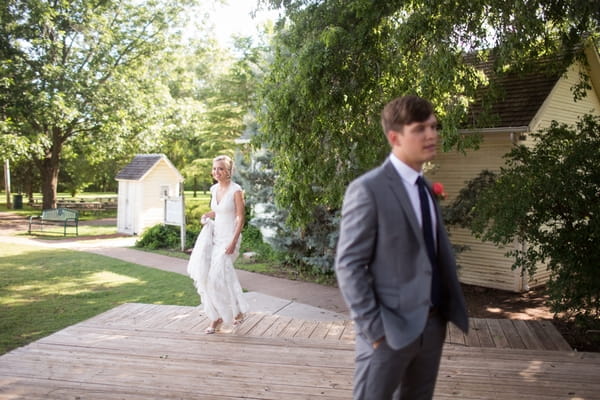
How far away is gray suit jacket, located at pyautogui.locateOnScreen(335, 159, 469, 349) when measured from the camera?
236cm

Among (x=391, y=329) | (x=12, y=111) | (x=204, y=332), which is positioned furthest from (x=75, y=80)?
(x=391, y=329)

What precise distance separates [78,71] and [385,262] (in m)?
22.0

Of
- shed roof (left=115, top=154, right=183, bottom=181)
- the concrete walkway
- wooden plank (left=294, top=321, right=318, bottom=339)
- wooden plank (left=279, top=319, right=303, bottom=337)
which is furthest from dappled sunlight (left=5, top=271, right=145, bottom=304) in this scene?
shed roof (left=115, top=154, right=183, bottom=181)

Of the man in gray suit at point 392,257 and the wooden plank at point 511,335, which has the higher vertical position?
the man in gray suit at point 392,257

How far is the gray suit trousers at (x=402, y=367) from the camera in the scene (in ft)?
8.00

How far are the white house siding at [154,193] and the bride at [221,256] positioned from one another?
13.4 metres

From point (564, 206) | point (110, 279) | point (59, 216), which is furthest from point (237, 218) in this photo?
point (59, 216)

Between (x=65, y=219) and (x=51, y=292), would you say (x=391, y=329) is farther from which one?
(x=65, y=219)

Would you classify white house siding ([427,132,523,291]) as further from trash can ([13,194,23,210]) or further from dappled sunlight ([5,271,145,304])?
trash can ([13,194,23,210])

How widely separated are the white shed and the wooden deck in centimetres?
1287

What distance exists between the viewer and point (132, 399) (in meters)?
4.21

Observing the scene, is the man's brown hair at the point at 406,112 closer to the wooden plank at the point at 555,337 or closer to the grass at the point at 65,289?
the wooden plank at the point at 555,337

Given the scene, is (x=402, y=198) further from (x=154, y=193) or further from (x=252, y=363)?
(x=154, y=193)

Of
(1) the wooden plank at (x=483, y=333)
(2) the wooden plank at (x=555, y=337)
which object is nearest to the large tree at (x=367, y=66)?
(1) the wooden plank at (x=483, y=333)
